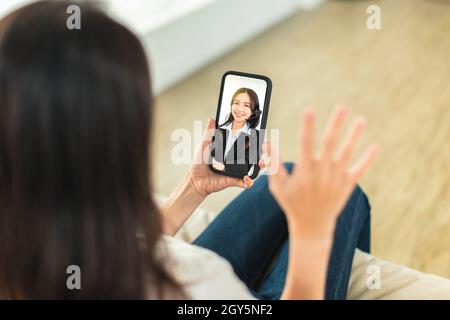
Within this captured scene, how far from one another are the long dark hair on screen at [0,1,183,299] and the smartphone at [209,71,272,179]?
26cm

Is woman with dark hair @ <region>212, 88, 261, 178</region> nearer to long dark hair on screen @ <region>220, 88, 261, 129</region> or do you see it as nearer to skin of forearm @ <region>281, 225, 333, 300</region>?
long dark hair on screen @ <region>220, 88, 261, 129</region>

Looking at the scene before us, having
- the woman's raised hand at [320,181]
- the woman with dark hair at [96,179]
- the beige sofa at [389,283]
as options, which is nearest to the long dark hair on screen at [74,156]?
the woman with dark hair at [96,179]

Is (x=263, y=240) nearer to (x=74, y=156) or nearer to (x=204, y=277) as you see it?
(x=204, y=277)

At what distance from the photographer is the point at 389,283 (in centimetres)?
93

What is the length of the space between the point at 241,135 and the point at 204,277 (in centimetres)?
26

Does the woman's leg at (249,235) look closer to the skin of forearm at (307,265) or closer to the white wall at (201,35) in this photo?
the skin of forearm at (307,265)

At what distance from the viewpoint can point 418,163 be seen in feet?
5.69

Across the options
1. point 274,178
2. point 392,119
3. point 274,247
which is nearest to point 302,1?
point 392,119

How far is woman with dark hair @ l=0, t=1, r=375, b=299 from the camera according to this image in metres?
0.49

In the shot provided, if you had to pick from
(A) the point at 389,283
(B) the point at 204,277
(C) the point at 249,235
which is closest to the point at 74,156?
(B) the point at 204,277

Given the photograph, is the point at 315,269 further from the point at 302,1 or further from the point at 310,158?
the point at 302,1

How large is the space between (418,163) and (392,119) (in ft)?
0.86

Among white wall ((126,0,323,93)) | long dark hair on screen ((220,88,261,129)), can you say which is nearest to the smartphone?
long dark hair on screen ((220,88,261,129))

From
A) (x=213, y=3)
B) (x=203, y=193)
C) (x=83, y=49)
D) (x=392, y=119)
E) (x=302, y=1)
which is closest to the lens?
(x=83, y=49)
